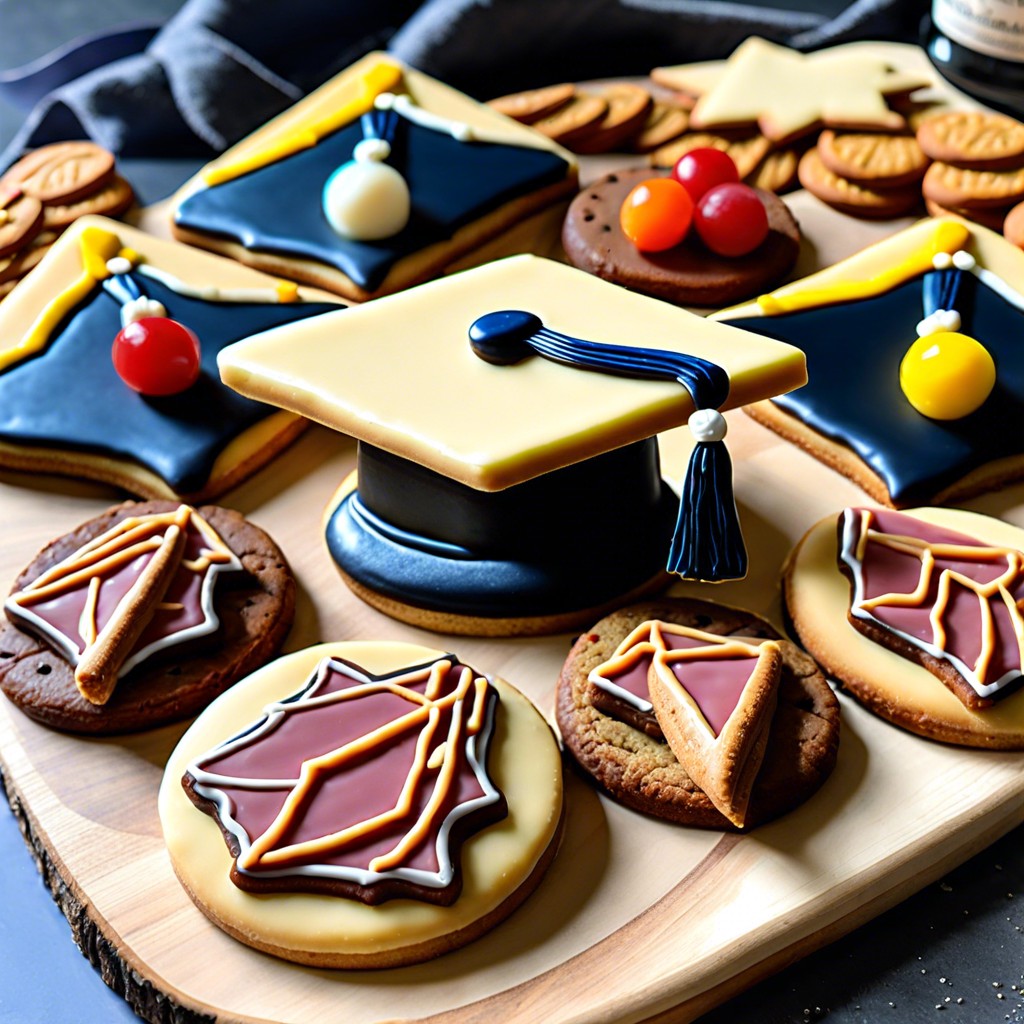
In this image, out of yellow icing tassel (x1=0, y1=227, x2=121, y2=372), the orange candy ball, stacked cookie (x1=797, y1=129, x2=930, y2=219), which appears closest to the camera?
yellow icing tassel (x1=0, y1=227, x2=121, y2=372)

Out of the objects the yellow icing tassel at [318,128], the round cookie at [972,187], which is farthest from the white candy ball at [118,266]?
the round cookie at [972,187]

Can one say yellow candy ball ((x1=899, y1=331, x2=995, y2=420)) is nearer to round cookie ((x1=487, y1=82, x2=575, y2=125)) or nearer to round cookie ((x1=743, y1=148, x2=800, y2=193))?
round cookie ((x1=743, y1=148, x2=800, y2=193))

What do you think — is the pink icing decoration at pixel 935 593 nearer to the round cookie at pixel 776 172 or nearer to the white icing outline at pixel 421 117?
the round cookie at pixel 776 172

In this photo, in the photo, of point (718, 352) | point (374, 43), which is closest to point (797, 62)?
point (374, 43)

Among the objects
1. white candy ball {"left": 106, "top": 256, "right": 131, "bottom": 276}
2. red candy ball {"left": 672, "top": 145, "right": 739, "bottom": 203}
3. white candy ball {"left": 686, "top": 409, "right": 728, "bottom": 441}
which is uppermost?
white candy ball {"left": 686, "top": 409, "right": 728, "bottom": 441}

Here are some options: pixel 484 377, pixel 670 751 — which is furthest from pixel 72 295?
pixel 670 751

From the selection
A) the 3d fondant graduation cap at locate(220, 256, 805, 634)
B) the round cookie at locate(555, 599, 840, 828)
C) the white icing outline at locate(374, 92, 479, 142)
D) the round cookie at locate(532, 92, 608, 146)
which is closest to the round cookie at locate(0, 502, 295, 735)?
the 3d fondant graduation cap at locate(220, 256, 805, 634)

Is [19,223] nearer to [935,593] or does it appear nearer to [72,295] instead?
[72,295]
